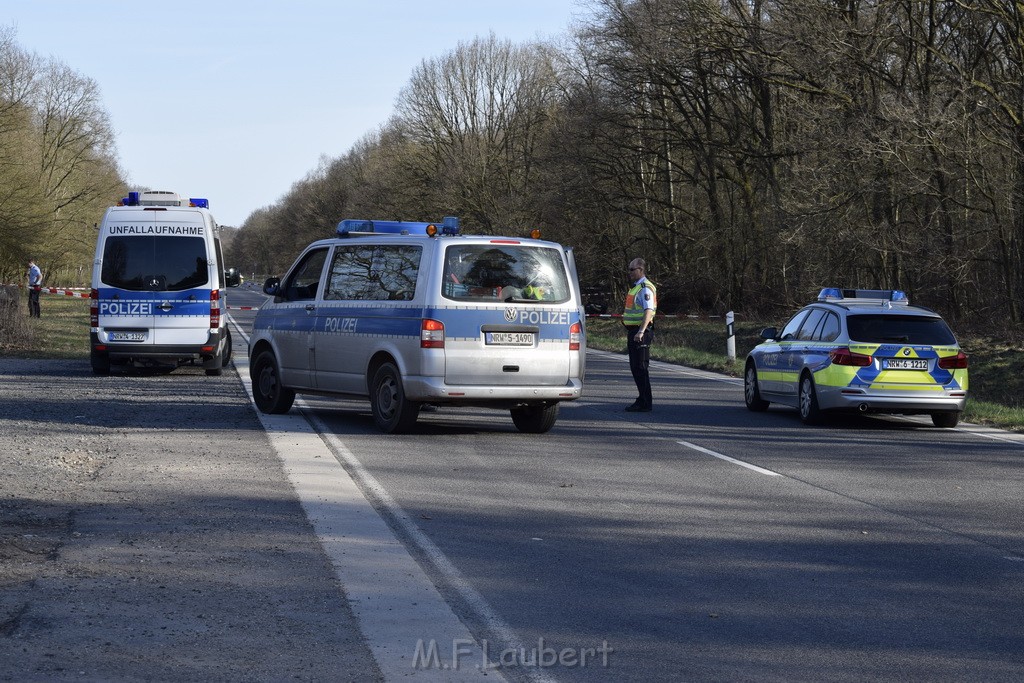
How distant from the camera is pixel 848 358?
15000 millimetres

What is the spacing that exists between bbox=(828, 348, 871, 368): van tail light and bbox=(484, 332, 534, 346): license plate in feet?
13.2

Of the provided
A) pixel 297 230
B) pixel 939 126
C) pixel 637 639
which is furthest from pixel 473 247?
pixel 297 230

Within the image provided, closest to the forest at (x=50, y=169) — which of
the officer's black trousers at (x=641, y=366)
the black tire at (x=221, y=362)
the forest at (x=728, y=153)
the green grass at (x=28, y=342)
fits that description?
the forest at (x=728, y=153)

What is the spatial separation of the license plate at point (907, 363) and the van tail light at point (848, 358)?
0.84 feet

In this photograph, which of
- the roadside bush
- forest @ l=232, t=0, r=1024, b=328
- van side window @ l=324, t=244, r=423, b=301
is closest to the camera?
van side window @ l=324, t=244, r=423, b=301

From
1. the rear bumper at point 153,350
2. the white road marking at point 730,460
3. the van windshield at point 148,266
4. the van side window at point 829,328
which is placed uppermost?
the van windshield at point 148,266

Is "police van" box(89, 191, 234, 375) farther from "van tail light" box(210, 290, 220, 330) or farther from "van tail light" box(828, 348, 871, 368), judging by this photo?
"van tail light" box(828, 348, 871, 368)

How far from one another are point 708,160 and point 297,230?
6472cm

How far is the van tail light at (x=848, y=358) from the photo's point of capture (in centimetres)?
1493

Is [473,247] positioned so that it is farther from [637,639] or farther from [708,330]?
[708,330]

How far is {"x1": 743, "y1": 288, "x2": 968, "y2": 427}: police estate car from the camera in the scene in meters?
14.9

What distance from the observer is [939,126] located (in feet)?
90.3

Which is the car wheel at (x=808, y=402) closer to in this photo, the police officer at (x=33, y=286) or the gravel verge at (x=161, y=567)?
the gravel verge at (x=161, y=567)

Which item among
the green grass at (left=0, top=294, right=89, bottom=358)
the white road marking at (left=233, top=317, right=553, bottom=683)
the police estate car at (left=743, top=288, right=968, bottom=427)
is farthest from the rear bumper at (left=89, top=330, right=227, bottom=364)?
the white road marking at (left=233, top=317, right=553, bottom=683)
